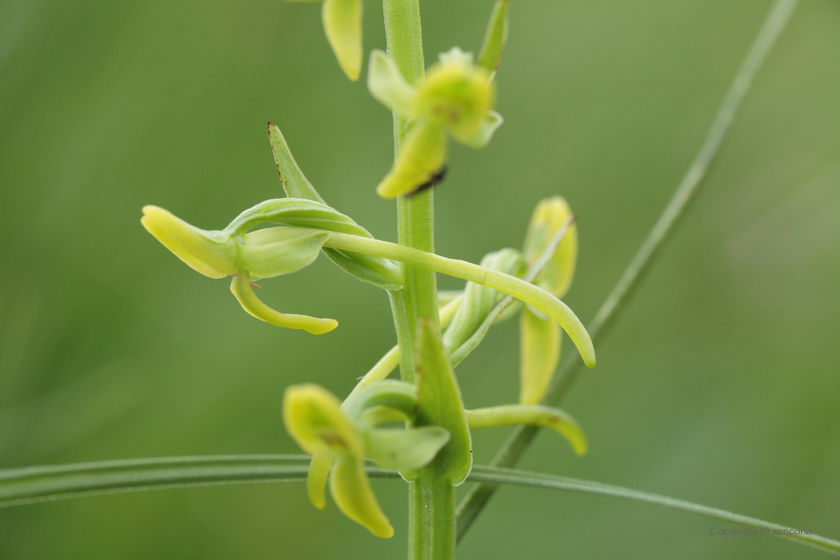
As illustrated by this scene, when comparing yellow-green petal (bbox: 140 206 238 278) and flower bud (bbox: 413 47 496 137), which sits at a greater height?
flower bud (bbox: 413 47 496 137)

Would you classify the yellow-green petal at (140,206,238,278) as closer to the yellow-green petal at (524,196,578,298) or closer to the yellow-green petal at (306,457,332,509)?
the yellow-green petal at (306,457,332,509)

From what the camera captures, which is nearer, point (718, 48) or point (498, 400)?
point (498, 400)

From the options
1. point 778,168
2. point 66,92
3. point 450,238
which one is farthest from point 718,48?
point 66,92

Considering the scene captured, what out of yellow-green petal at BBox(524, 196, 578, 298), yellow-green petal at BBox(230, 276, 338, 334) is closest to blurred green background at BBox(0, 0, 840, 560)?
yellow-green petal at BBox(524, 196, 578, 298)

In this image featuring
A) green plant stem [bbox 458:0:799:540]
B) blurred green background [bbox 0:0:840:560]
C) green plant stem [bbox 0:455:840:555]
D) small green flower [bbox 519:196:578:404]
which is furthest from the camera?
blurred green background [bbox 0:0:840:560]

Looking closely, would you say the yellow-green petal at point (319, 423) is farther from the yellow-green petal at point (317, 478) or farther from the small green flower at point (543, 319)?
the small green flower at point (543, 319)

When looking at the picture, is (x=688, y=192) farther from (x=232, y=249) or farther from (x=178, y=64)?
(x=178, y=64)

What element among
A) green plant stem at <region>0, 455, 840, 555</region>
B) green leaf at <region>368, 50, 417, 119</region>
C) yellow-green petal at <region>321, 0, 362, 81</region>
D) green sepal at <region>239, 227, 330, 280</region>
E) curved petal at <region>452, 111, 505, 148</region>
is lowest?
green plant stem at <region>0, 455, 840, 555</region>
